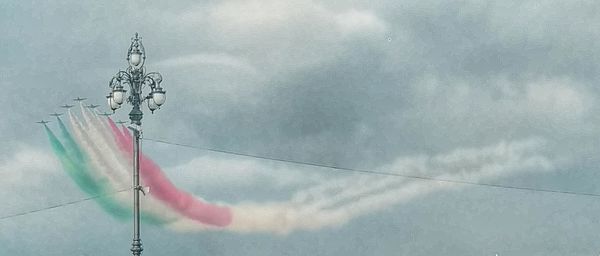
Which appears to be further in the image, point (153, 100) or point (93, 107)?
point (93, 107)

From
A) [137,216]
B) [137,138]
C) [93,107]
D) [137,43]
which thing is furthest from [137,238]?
[93,107]

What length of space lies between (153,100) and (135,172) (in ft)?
7.16

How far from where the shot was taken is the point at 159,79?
108 ft

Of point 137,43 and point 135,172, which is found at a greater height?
point 137,43

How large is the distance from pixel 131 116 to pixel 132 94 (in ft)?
2.08

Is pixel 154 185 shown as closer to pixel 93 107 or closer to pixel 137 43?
pixel 93 107

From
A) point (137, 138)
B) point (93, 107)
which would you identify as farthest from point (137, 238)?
point (93, 107)

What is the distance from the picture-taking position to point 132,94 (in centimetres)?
3244

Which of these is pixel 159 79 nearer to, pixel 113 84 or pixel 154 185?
pixel 113 84

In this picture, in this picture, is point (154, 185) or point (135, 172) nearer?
point (135, 172)

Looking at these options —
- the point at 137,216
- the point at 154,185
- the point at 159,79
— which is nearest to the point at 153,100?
the point at 159,79

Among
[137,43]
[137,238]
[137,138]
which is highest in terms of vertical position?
[137,43]

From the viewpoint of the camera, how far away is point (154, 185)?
3884cm

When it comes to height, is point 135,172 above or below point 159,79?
below
